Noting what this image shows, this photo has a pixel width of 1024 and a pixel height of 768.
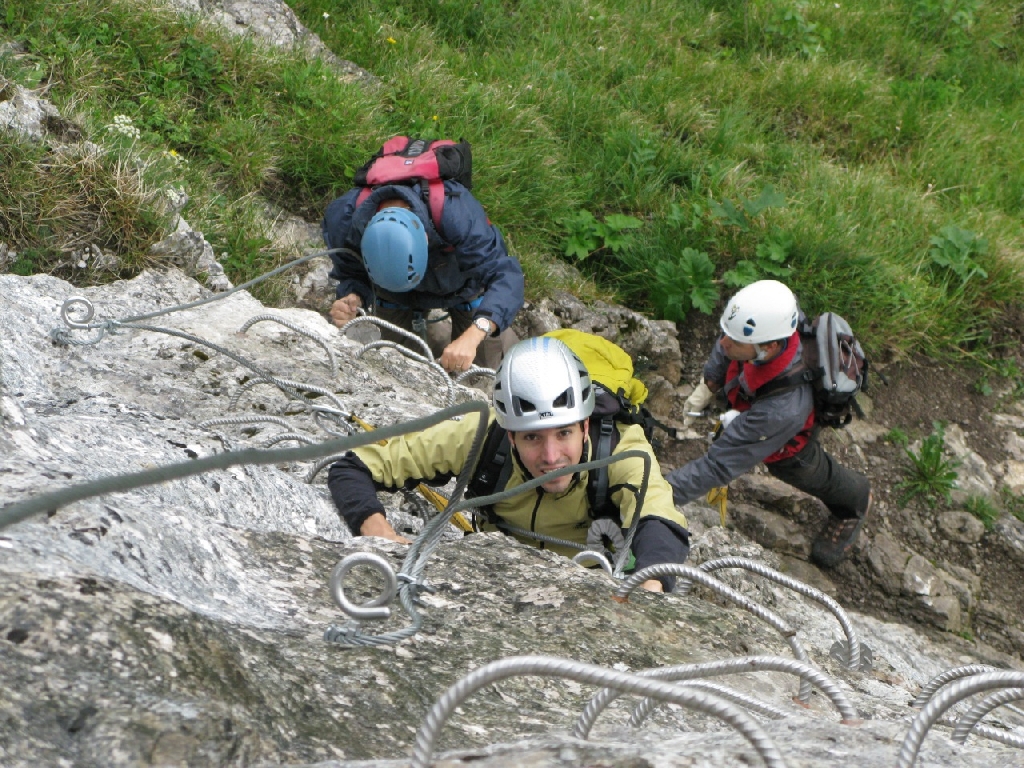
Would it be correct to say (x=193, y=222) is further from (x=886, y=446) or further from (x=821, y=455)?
(x=886, y=446)

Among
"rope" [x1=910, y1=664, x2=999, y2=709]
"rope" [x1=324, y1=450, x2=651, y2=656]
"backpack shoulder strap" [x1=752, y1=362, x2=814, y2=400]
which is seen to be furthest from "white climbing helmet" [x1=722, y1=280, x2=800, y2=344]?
"rope" [x1=324, y1=450, x2=651, y2=656]

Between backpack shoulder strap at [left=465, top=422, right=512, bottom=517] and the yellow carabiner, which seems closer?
backpack shoulder strap at [left=465, top=422, right=512, bottom=517]

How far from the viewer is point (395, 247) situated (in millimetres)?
5266

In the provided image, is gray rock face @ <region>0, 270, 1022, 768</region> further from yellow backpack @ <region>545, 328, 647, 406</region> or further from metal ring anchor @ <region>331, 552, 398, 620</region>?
yellow backpack @ <region>545, 328, 647, 406</region>

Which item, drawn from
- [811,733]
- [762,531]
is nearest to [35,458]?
[811,733]

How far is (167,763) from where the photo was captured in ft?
3.94

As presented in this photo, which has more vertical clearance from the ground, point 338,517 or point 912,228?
point 912,228

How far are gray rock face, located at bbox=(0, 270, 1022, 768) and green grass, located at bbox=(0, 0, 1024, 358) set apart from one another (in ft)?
8.87

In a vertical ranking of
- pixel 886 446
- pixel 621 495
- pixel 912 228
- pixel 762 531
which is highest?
pixel 912 228

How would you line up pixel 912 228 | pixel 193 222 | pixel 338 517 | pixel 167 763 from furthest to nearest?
1. pixel 912 228
2. pixel 193 222
3. pixel 338 517
4. pixel 167 763

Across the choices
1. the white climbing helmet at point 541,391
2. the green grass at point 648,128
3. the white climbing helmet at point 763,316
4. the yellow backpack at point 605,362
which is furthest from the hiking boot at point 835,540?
the white climbing helmet at point 541,391

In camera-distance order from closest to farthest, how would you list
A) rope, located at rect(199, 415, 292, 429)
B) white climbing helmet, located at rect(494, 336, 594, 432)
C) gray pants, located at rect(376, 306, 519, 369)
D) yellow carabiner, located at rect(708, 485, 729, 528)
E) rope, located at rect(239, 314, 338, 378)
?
1. white climbing helmet, located at rect(494, 336, 594, 432)
2. rope, located at rect(199, 415, 292, 429)
3. rope, located at rect(239, 314, 338, 378)
4. yellow carabiner, located at rect(708, 485, 729, 528)
5. gray pants, located at rect(376, 306, 519, 369)

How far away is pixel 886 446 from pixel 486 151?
13.4ft

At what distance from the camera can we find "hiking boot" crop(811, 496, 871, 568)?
21.0 feet
